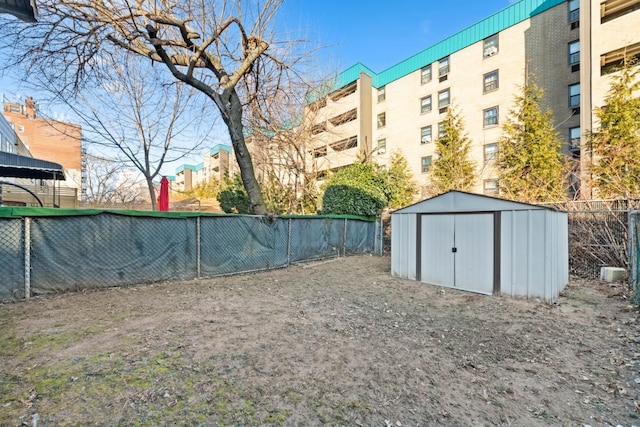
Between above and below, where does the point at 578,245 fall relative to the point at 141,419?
above

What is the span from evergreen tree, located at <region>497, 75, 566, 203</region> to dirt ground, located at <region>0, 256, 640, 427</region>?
651cm

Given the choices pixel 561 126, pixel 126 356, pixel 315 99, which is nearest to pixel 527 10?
pixel 561 126

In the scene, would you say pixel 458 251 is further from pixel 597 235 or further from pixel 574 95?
pixel 574 95

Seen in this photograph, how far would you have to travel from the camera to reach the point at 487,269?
530 centimetres

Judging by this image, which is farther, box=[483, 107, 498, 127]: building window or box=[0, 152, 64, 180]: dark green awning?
box=[483, 107, 498, 127]: building window

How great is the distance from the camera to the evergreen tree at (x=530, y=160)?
32.7 ft

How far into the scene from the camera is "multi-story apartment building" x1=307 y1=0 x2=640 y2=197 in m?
11.9

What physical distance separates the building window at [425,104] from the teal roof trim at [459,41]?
2494 mm

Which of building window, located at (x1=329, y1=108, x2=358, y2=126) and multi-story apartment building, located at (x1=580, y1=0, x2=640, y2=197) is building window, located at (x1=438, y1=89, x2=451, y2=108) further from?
multi-story apartment building, located at (x1=580, y1=0, x2=640, y2=197)

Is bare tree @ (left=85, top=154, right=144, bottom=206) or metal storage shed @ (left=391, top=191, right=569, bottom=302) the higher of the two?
bare tree @ (left=85, top=154, right=144, bottom=206)

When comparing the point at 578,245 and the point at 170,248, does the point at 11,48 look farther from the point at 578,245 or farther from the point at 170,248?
the point at 578,245

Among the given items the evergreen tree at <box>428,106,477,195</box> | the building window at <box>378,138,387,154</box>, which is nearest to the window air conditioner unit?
the evergreen tree at <box>428,106,477,195</box>

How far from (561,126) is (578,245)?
10.3 metres

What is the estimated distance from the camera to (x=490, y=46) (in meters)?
16.5
